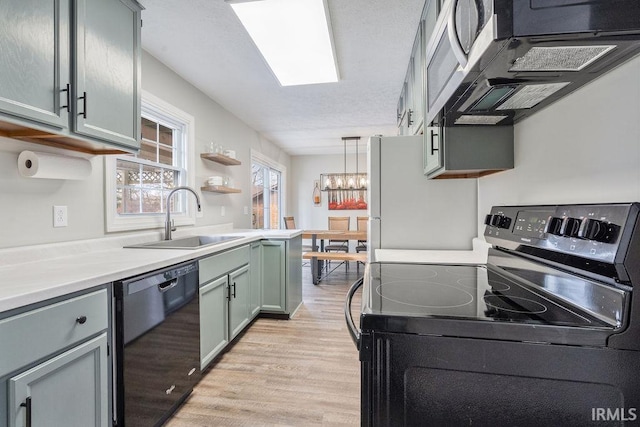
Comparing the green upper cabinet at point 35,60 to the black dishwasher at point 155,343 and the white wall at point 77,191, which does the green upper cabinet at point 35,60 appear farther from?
the black dishwasher at point 155,343

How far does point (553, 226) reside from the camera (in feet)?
3.26

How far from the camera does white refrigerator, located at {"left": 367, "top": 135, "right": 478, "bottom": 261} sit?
7.57 ft

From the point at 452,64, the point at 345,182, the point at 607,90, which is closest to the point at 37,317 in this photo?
the point at 452,64

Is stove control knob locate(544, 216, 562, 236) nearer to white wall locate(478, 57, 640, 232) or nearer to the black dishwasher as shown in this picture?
white wall locate(478, 57, 640, 232)

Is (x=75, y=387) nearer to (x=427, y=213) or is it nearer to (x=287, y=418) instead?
(x=287, y=418)

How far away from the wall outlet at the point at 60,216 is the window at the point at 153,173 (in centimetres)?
30

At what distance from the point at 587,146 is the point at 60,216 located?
2.45m

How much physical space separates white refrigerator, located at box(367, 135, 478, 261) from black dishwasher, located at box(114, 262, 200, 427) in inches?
53.6

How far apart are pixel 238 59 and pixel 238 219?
Result: 2.19m

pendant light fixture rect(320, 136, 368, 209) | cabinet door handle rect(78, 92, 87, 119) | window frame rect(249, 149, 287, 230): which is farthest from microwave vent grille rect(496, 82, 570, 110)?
pendant light fixture rect(320, 136, 368, 209)

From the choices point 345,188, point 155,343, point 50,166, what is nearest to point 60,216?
point 50,166

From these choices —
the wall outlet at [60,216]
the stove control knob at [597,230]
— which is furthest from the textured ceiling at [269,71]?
the stove control knob at [597,230]

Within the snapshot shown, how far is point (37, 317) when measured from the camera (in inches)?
39.6

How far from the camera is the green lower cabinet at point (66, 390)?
3.16ft
